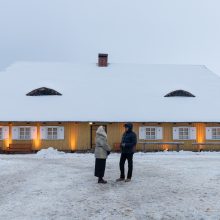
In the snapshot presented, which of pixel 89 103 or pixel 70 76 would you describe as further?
pixel 70 76

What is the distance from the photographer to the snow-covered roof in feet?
79.7

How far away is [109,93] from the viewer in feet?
87.6

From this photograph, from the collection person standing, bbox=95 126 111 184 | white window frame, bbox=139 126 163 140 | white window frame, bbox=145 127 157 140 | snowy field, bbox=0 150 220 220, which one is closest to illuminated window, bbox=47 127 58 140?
white window frame, bbox=139 126 163 140

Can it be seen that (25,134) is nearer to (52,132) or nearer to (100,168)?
(52,132)

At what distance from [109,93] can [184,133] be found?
639 centimetres

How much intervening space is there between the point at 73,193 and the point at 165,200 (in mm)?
2413

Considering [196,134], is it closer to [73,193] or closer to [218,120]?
[218,120]

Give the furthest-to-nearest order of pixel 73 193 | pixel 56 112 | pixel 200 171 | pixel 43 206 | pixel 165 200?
pixel 56 112, pixel 200 171, pixel 73 193, pixel 165 200, pixel 43 206

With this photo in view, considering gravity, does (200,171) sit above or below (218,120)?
below

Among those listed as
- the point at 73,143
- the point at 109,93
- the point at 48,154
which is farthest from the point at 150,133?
the point at 48,154

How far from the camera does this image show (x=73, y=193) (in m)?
9.01

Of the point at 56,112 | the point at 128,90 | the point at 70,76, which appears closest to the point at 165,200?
the point at 56,112

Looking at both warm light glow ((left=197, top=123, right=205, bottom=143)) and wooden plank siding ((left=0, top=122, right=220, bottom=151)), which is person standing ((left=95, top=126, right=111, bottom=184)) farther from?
warm light glow ((left=197, top=123, right=205, bottom=143))

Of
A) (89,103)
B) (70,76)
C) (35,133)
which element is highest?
(70,76)
